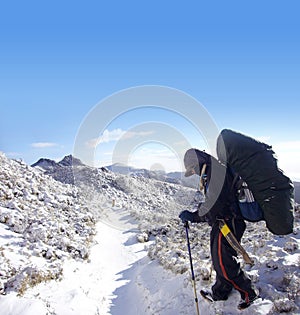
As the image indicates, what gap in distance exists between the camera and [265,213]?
4.07 metres

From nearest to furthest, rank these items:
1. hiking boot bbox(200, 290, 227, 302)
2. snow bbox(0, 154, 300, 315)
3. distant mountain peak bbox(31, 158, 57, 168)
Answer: hiking boot bbox(200, 290, 227, 302) → snow bbox(0, 154, 300, 315) → distant mountain peak bbox(31, 158, 57, 168)

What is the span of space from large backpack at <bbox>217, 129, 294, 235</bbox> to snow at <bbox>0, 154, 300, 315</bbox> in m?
1.62

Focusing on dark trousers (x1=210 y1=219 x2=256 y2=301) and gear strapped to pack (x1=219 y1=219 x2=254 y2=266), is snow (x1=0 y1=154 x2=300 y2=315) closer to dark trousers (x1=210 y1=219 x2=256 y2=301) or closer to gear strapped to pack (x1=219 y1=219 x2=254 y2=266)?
dark trousers (x1=210 y1=219 x2=256 y2=301)

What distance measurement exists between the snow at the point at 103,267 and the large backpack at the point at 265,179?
1616 millimetres

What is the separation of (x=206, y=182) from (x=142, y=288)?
4.80m

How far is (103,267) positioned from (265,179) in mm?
8514

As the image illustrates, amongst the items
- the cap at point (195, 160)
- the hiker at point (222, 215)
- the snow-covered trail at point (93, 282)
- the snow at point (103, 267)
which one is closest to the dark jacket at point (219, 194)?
the hiker at point (222, 215)

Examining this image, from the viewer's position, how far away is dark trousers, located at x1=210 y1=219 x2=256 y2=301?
4512 millimetres

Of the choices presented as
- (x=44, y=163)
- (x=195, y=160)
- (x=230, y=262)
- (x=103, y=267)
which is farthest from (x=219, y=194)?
(x=44, y=163)

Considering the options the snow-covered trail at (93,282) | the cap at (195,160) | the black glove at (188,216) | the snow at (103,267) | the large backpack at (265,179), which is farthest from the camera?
the snow-covered trail at (93,282)

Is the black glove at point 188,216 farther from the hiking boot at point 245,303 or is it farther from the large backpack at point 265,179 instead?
the hiking boot at point 245,303

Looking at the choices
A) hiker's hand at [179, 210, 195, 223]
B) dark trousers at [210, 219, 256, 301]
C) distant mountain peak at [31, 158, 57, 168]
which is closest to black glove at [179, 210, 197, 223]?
hiker's hand at [179, 210, 195, 223]

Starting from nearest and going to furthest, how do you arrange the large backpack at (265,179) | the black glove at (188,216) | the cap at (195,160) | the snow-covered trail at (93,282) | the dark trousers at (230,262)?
1. the large backpack at (265,179)
2. the dark trousers at (230,262)
3. the cap at (195,160)
4. the black glove at (188,216)
5. the snow-covered trail at (93,282)

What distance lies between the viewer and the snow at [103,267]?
5617 mm
